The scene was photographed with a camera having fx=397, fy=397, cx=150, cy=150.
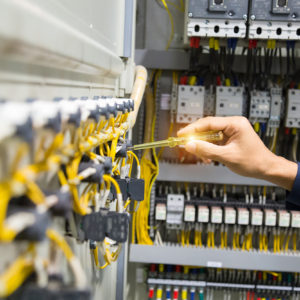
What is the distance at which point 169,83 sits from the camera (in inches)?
87.7

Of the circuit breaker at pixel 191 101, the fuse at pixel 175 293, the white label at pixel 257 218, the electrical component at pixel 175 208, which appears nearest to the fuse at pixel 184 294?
the fuse at pixel 175 293

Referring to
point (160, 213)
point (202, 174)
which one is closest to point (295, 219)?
point (202, 174)

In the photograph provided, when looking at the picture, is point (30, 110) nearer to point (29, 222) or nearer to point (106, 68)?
point (29, 222)

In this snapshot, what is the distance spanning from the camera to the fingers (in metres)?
1.32

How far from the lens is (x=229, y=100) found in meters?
1.97

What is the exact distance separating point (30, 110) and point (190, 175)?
5.54ft

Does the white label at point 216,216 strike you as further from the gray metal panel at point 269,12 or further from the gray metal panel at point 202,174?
the gray metal panel at point 269,12

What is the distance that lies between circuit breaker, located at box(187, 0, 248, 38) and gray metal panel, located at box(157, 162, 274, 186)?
678 millimetres

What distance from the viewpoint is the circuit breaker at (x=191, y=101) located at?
1.96m

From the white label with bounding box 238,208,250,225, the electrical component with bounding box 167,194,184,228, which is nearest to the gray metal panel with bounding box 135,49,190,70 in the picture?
Result: the electrical component with bounding box 167,194,184,228

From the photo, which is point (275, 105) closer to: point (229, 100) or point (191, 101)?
point (229, 100)

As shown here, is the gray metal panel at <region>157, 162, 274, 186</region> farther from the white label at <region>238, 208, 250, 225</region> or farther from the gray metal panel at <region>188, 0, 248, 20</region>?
the gray metal panel at <region>188, 0, 248, 20</region>

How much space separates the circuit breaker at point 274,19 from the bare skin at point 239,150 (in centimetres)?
60

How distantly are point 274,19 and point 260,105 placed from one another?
17.6 inches
